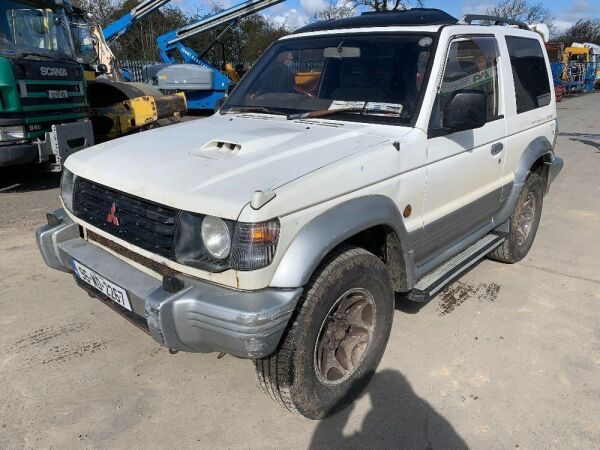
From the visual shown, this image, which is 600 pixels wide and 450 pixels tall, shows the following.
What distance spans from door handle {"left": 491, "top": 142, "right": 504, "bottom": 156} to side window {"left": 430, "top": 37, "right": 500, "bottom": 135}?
20 cm

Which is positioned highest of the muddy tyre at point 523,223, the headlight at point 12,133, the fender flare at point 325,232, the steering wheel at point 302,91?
the steering wheel at point 302,91

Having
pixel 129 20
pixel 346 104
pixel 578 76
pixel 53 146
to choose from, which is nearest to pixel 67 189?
pixel 346 104

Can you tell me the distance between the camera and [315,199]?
7.59 feet

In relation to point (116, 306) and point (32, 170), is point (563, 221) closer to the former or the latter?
point (116, 306)

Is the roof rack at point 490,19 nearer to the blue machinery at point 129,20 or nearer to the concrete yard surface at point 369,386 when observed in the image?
the concrete yard surface at point 369,386

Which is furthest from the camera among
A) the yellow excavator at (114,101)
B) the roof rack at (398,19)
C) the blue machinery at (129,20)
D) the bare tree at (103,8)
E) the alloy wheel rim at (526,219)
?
the bare tree at (103,8)

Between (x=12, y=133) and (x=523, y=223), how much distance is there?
6388mm

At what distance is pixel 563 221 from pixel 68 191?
17.8 ft

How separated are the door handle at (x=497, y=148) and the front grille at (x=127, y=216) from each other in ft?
8.12

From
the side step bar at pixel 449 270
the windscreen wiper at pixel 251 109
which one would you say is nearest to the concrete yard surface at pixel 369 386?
the side step bar at pixel 449 270

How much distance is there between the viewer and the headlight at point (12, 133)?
650 centimetres

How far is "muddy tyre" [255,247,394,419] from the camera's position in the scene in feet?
7.75

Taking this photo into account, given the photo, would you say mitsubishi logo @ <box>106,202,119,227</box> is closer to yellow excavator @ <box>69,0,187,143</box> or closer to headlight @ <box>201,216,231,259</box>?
headlight @ <box>201,216,231,259</box>

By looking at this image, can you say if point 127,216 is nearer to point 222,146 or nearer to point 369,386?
point 222,146
